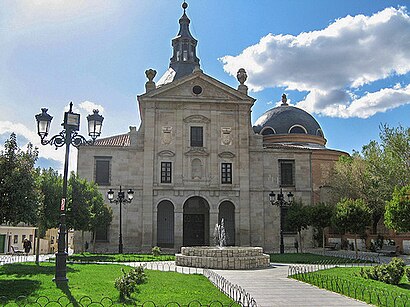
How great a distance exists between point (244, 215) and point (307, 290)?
22.8m

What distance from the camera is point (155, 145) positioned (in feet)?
121

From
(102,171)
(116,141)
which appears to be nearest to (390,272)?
(102,171)

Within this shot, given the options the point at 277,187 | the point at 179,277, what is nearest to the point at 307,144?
the point at 277,187

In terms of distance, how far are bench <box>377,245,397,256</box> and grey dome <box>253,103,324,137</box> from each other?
19512mm

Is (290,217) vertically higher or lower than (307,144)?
lower

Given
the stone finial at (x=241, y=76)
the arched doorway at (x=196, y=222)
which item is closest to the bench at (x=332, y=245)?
the arched doorway at (x=196, y=222)

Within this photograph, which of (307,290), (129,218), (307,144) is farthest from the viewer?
(307,144)

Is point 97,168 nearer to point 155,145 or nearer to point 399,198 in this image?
point 155,145

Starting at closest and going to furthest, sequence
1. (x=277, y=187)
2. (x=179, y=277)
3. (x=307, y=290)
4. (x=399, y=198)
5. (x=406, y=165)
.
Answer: (x=307, y=290) < (x=179, y=277) < (x=399, y=198) < (x=406, y=165) < (x=277, y=187)

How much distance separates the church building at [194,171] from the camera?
35.9 meters

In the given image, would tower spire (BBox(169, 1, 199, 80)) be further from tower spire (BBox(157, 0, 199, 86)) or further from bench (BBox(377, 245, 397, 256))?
bench (BBox(377, 245, 397, 256))

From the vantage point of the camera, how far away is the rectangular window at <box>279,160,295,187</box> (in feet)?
126

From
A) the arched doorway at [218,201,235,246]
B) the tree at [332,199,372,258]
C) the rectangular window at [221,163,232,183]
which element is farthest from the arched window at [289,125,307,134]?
the tree at [332,199,372,258]

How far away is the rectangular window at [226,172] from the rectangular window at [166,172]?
4.20 meters
